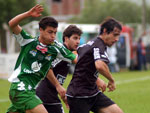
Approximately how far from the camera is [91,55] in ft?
22.8

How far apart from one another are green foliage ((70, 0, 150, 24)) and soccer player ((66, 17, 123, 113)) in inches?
2193

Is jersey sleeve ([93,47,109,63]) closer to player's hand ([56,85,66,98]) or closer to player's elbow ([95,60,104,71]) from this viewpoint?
player's elbow ([95,60,104,71])

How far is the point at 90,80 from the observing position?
6980mm

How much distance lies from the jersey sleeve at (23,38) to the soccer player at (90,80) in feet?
2.95

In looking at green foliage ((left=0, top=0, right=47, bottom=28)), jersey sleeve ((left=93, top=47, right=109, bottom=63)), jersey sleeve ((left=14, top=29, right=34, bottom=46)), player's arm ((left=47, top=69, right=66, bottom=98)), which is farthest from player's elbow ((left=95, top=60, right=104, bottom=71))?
green foliage ((left=0, top=0, right=47, bottom=28))

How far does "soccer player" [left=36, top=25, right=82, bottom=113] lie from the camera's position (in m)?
7.38

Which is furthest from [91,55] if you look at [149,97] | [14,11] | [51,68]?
[14,11]

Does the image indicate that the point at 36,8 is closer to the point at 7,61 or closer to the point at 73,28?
the point at 73,28

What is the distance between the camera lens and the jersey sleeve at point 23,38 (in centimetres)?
654

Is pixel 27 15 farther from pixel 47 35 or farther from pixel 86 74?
pixel 86 74

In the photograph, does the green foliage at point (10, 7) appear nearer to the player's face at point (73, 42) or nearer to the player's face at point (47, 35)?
the player's face at point (73, 42)

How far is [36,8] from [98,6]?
6003cm

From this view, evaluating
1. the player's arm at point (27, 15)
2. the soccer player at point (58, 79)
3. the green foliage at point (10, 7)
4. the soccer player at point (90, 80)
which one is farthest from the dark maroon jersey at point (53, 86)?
the green foliage at point (10, 7)

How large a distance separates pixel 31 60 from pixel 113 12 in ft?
187
